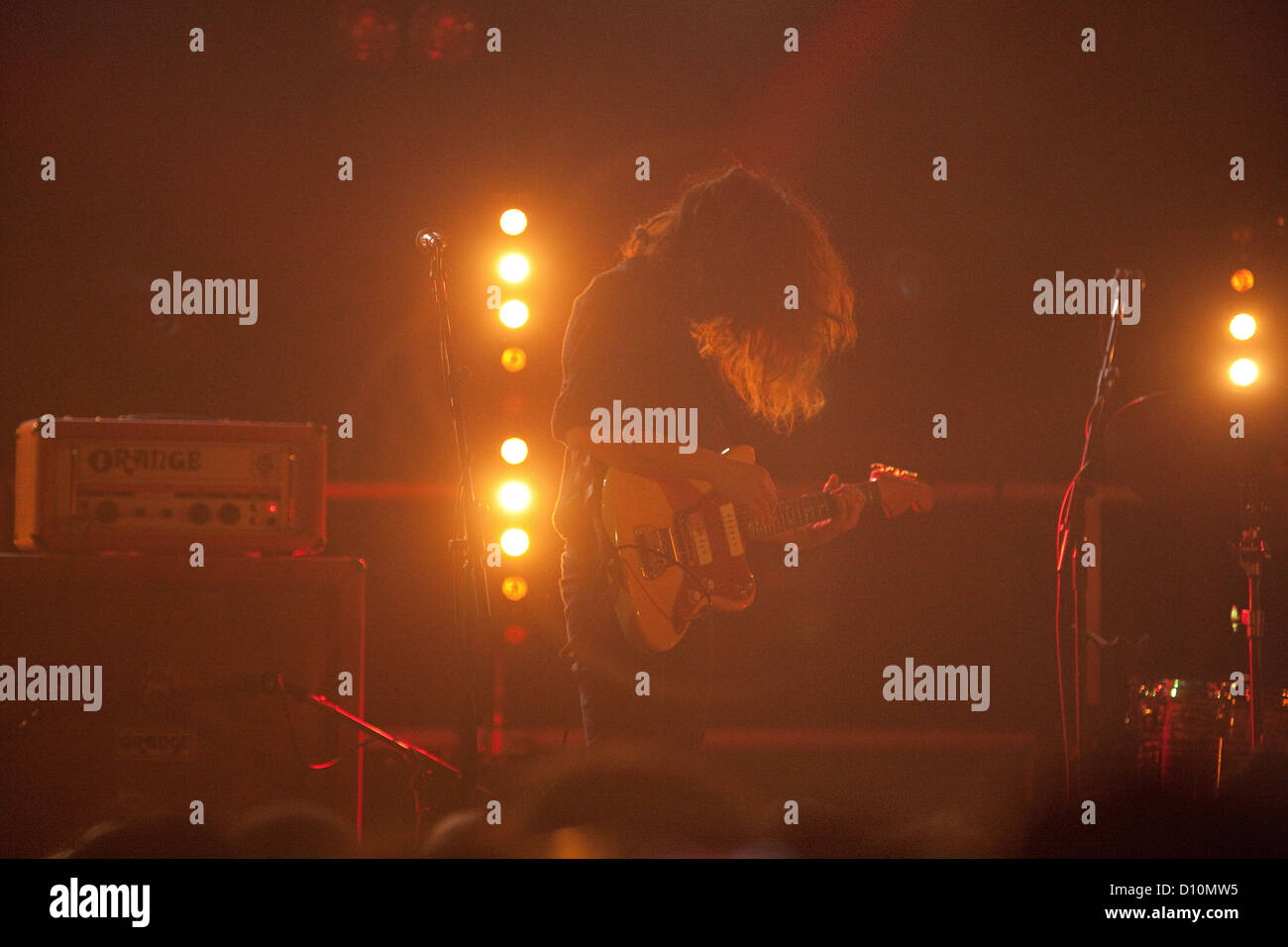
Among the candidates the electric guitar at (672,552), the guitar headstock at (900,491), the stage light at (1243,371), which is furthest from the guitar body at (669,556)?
the stage light at (1243,371)

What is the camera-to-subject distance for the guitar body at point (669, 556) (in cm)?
225

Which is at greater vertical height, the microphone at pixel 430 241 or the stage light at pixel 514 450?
the microphone at pixel 430 241

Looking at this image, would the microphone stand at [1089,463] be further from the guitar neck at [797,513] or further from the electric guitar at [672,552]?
the electric guitar at [672,552]

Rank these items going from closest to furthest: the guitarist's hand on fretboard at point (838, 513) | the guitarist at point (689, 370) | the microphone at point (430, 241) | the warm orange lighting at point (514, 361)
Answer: the microphone at point (430, 241) < the guitarist at point (689, 370) < the guitarist's hand on fretboard at point (838, 513) < the warm orange lighting at point (514, 361)

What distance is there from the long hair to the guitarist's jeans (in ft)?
2.08

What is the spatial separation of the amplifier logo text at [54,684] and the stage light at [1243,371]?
2.77m

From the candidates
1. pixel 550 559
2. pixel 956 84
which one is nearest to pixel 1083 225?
pixel 956 84

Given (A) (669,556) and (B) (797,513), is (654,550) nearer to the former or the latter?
(A) (669,556)

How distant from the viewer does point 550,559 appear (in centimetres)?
258

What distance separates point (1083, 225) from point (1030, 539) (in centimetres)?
88

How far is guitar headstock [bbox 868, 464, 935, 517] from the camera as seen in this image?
2.60 m

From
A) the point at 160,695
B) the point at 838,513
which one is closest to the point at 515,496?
the point at 838,513

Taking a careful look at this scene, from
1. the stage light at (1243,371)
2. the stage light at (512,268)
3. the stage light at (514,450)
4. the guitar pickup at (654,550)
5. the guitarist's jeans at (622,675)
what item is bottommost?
the guitarist's jeans at (622,675)
